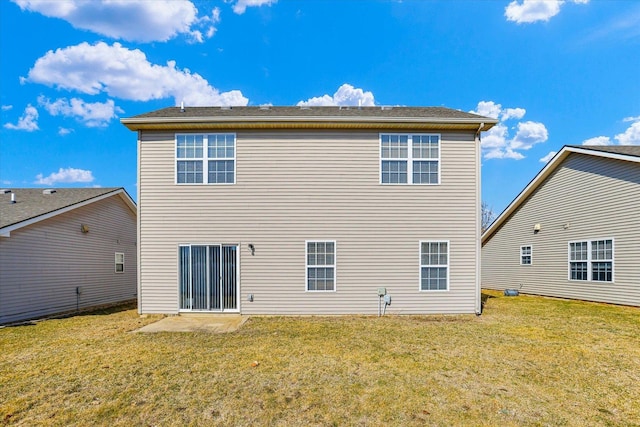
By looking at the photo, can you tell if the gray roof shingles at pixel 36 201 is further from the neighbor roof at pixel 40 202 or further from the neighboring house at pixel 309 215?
the neighboring house at pixel 309 215

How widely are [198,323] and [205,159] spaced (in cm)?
453

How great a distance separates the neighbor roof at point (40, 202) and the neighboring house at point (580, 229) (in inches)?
723

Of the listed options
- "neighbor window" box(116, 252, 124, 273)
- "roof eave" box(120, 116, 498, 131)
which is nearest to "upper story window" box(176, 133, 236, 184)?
"roof eave" box(120, 116, 498, 131)

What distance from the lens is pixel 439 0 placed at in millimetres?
10547

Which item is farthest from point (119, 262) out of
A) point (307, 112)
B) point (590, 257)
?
point (590, 257)

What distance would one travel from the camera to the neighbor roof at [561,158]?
33.0ft

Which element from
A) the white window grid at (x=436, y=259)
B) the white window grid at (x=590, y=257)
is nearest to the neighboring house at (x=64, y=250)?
the white window grid at (x=436, y=259)

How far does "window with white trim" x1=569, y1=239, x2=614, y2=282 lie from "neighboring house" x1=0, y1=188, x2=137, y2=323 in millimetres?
18701

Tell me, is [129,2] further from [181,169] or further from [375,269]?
[375,269]

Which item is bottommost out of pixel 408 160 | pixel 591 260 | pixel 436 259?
pixel 591 260

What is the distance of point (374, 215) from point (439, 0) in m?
7.92

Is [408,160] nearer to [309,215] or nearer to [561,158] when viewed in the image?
[309,215]

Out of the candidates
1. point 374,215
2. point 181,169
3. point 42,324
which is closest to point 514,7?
point 374,215

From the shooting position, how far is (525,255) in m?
14.9
